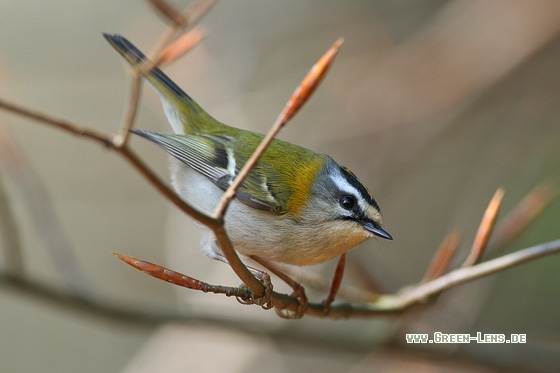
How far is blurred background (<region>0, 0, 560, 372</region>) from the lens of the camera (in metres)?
2.46

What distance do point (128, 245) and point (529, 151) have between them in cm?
318

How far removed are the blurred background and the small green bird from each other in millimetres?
337

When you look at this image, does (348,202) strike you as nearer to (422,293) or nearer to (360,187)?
(360,187)

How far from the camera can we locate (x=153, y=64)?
3.82ft

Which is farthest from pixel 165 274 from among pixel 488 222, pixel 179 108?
pixel 179 108

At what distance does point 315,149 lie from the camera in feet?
11.1

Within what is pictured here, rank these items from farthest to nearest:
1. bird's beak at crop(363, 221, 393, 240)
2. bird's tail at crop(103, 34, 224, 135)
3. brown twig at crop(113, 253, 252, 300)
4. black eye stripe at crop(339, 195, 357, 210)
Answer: bird's tail at crop(103, 34, 224, 135), black eye stripe at crop(339, 195, 357, 210), bird's beak at crop(363, 221, 393, 240), brown twig at crop(113, 253, 252, 300)

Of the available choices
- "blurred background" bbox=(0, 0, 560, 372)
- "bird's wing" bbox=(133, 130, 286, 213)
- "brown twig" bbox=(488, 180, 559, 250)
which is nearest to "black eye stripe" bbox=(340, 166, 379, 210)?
"bird's wing" bbox=(133, 130, 286, 213)

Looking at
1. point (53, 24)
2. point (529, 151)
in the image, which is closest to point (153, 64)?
point (529, 151)

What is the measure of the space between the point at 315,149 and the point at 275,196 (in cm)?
136

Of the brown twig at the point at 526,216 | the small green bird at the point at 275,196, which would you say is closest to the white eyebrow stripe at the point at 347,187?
the small green bird at the point at 275,196

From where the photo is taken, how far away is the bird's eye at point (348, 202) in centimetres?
199

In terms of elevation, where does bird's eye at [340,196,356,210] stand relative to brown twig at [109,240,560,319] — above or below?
above

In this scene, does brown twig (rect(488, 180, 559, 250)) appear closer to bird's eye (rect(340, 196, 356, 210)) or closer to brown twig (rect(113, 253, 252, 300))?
bird's eye (rect(340, 196, 356, 210))
